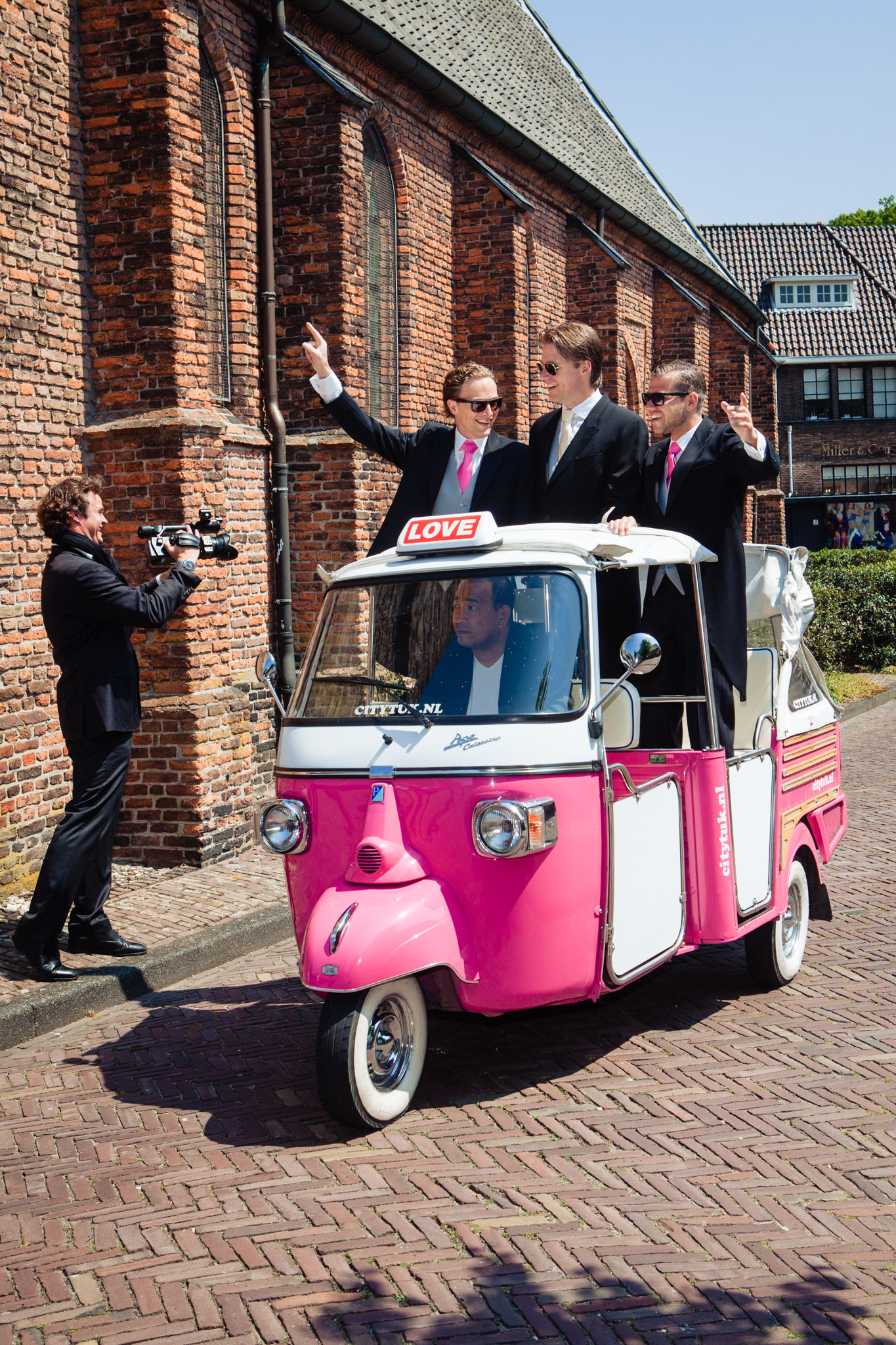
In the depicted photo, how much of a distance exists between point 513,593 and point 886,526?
149 ft

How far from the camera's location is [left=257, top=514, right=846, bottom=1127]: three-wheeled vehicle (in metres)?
4.59

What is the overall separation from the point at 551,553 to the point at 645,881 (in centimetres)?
132

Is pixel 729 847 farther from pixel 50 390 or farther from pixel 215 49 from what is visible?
pixel 215 49

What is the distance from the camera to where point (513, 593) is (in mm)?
4953

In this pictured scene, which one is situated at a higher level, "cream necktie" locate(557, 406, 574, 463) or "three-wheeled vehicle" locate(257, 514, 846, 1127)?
"cream necktie" locate(557, 406, 574, 463)

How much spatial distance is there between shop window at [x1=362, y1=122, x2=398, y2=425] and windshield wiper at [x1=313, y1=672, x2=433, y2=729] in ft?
28.3

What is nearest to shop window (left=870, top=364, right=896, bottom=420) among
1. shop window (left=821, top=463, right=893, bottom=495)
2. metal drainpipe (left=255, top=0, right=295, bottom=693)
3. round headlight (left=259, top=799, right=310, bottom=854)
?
shop window (left=821, top=463, right=893, bottom=495)

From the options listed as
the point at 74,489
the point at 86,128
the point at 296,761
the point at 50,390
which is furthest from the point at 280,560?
the point at 296,761

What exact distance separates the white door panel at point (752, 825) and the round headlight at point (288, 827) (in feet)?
5.95

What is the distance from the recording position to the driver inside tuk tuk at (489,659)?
4.83 m

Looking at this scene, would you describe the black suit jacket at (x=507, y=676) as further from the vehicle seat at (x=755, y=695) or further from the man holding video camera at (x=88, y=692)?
the man holding video camera at (x=88, y=692)

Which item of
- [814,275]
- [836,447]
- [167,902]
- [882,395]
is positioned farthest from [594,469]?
[814,275]

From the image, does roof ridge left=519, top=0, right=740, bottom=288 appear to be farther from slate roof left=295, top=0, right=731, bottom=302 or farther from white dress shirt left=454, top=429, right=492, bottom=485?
white dress shirt left=454, top=429, right=492, bottom=485

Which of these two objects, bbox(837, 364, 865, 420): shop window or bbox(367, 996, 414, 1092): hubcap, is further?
bbox(837, 364, 865, 420): shop window
